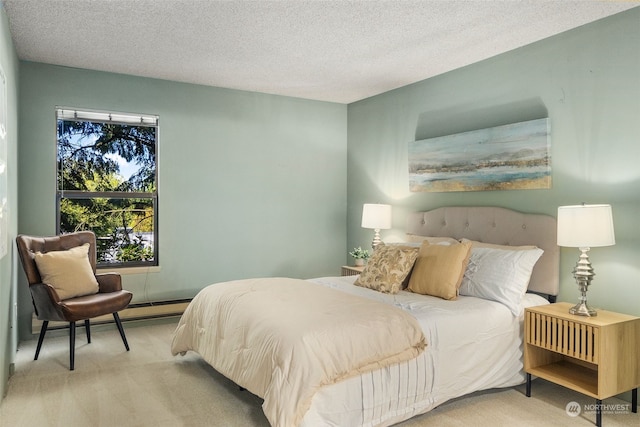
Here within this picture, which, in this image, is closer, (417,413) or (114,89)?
(417,413)

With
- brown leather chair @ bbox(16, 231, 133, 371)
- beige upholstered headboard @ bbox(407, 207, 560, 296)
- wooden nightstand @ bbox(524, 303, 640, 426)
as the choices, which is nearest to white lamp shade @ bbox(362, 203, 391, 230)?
beige upholstered headboard @ bbox(407, 207, 560, 296)

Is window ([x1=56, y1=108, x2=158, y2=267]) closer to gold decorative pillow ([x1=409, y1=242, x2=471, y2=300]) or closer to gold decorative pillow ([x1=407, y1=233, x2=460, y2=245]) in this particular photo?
gold decorative pillow ([x1=407, y1=233, x2=460, y2=245])

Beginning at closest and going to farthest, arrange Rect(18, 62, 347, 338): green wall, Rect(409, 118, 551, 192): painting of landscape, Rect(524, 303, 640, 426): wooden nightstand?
Rect(524, 303, 640, 426): wooden nightstand < Rect(409, 118, 551, 192): painting of landscape < Rect(18, 62, 347, 338): green wall

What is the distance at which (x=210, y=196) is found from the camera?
5246 millimetres

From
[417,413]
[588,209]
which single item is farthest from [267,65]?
[417,413]

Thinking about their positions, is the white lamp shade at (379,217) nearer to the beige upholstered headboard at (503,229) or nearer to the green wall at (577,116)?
the beige upholstered headboard at (503,229)

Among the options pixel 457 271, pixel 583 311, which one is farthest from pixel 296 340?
pixel 583 311

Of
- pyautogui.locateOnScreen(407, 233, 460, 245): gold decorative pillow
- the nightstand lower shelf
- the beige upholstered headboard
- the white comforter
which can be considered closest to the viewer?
the white comforter

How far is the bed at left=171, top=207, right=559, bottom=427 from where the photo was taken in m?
2.47

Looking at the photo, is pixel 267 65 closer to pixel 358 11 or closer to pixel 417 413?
pixel 358 11

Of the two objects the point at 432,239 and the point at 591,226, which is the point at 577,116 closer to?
the point at 591,226

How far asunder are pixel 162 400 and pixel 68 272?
1.51 meters

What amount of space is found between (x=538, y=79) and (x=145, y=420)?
3.69 m

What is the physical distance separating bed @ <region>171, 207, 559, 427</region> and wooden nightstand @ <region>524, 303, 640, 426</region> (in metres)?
0.14
